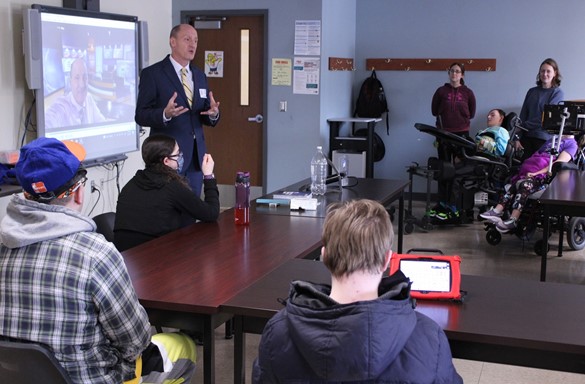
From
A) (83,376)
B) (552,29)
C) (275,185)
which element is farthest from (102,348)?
(552,29)

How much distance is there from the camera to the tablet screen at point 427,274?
2457mm

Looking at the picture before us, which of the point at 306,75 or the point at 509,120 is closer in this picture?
the point at 306,75

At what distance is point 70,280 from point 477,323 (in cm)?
114

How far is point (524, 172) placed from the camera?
646 cm

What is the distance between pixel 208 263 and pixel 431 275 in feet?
3.10

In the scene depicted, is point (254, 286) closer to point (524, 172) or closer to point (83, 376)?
point (83, 376)

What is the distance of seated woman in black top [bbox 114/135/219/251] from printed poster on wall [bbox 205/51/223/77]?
4.57 metres

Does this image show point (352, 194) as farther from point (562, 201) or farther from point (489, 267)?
point (489, 267)

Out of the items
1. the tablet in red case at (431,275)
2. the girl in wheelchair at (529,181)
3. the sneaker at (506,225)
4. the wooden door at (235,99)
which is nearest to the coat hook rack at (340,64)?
the wooden door at (235,99)

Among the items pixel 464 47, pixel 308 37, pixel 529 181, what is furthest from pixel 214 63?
pixel 529 181

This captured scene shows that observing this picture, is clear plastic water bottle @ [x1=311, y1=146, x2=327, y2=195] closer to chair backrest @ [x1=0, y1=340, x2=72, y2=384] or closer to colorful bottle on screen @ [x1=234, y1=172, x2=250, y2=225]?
colorful bottle on screen @ [x1=234, y1=172, x2=250, y2=225]

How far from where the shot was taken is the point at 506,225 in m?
6.30

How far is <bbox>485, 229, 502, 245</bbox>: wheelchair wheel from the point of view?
21.5ft

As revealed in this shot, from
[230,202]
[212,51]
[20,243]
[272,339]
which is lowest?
[230,202]
